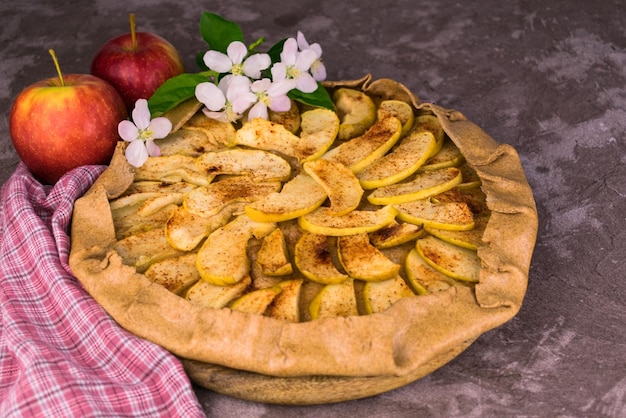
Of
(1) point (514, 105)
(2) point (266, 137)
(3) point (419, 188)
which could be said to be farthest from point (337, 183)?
(1) point (514, 105)

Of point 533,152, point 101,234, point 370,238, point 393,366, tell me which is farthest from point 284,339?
point 533,152

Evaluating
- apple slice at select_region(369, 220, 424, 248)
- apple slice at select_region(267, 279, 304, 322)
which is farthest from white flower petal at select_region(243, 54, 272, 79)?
apple slice at select_region(267, 279, 304, 322)

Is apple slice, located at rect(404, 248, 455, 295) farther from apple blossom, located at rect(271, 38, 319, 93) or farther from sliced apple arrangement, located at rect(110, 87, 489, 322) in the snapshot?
apple blossom, located at rect(271, 38, 319, 93)

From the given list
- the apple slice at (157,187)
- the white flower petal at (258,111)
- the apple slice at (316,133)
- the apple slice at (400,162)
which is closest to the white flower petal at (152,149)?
the apple slice at (157,187)

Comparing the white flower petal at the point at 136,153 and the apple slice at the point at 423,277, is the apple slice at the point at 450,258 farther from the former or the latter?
the white flower petal at the point at 136,153

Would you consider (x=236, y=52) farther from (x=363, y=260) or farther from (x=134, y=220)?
(x=363, y=260)

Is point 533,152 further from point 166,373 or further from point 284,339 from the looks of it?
point 166,373
